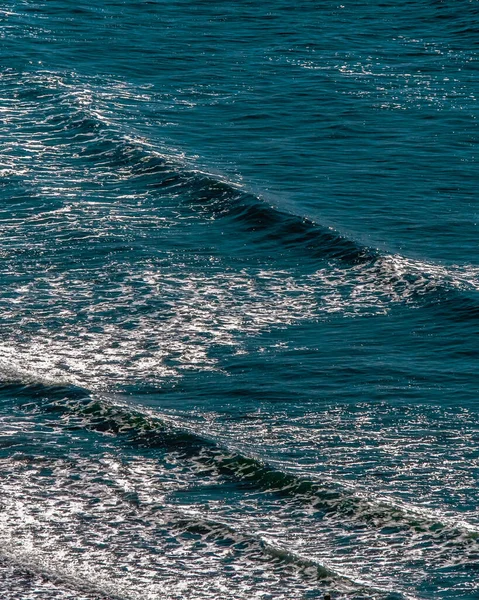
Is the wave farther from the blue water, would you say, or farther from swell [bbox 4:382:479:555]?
swell [bbox 4:382:479:555]

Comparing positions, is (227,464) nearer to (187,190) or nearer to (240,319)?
(240,319)

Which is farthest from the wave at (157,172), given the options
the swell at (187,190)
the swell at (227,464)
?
the swell at (227,464)

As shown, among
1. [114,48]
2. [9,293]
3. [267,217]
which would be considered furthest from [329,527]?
[114,48]

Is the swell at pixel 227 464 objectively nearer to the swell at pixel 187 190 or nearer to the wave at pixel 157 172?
the swell at pixel 187 190

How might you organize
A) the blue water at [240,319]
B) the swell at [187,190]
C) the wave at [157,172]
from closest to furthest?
Answer: 1. the blue water at [240,319]
2. the swell at [187,190]
3. the wave at [157,172]

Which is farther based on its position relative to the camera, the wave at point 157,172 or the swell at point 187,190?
the wave at point 157,172
